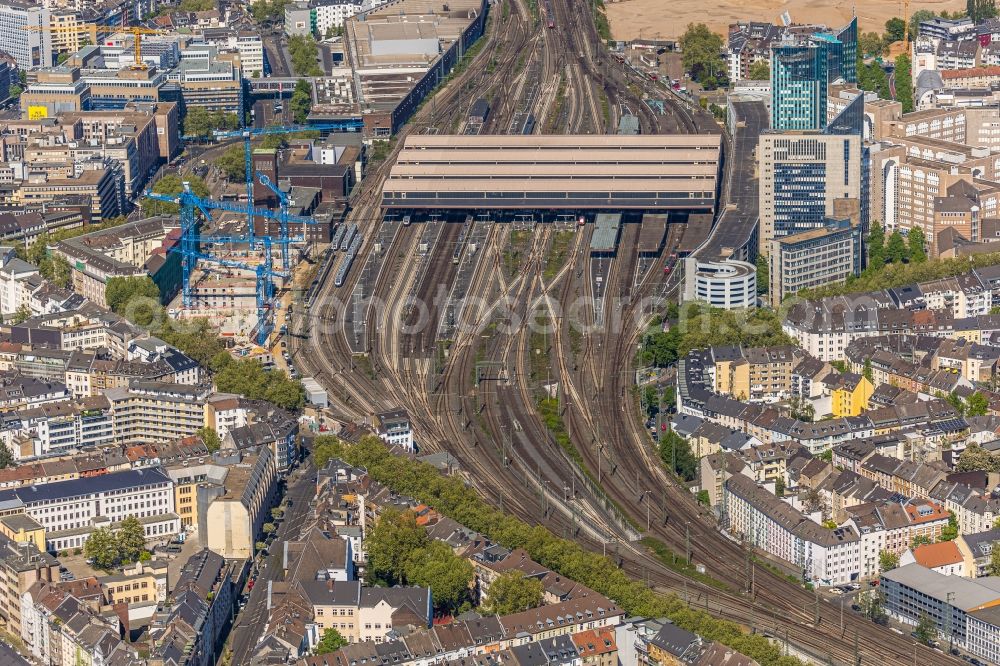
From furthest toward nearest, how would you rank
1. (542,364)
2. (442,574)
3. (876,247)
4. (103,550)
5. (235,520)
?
(876,247) → (542,364) → (235,520) → (103,550) → (442,574)

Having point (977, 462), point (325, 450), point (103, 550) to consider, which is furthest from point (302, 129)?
point (977, 462)

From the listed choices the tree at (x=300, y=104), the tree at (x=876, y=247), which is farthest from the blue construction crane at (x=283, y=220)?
the tree at (x=876, y=247)

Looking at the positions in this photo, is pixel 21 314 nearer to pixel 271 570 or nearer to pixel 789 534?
pixel 271 570

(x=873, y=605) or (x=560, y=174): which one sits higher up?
(x=560, y=174)

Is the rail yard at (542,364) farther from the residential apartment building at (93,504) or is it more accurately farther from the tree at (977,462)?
the residential apartment building at (93,504)

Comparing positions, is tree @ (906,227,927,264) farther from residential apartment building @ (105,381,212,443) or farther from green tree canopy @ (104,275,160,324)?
residential apartment building @ (105,381,212,443)

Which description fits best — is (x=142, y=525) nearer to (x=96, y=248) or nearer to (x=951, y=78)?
(x=96, y=248)
